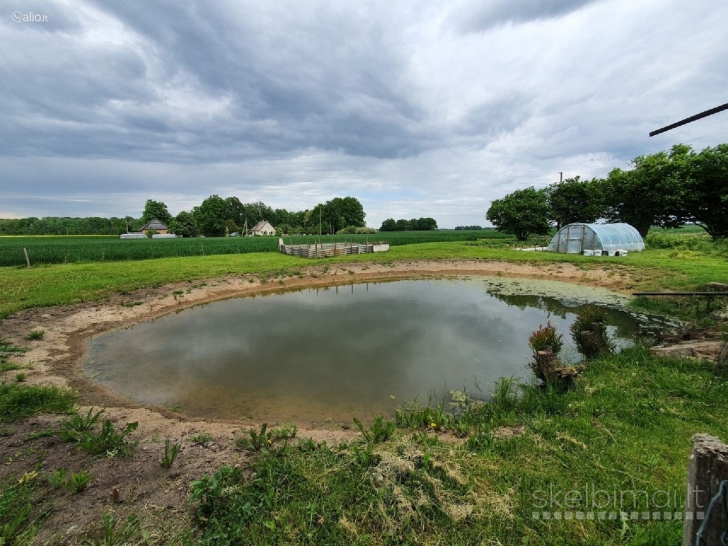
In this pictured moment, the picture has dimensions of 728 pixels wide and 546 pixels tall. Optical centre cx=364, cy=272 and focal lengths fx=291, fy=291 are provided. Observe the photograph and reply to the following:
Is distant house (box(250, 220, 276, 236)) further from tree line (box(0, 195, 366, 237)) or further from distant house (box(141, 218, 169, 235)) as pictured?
distant house (box(141, 218, 169, 235))

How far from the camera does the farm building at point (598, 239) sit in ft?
78.9

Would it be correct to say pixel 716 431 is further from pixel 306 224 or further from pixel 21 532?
pixel 306 224

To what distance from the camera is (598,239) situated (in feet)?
79.0

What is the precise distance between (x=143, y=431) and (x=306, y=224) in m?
85.4

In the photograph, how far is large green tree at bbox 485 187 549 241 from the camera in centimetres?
3909

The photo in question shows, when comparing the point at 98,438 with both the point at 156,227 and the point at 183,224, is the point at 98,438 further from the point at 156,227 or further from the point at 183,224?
the point at 156,227

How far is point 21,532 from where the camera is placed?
2529mm

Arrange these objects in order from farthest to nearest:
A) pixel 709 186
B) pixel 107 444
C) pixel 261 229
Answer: pixel 261 229, pixel 709 186, pixel 107 444

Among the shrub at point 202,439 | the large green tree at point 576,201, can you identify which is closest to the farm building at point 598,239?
the large green tree at point 576,201

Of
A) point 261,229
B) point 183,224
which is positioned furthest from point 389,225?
point 183,224

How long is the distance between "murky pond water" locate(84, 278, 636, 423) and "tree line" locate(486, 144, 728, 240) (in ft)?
54.1

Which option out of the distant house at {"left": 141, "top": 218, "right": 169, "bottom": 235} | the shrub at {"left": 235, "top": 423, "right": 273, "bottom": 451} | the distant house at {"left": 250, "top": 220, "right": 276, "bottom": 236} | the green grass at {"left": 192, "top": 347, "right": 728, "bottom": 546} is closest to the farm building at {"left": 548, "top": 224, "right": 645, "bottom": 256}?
the green grass at {"left": 192, "top": 347, "right": 728, "bottom": 546}

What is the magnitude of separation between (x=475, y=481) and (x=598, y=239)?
2829 cm

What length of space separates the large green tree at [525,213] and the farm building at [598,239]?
1264 cm
